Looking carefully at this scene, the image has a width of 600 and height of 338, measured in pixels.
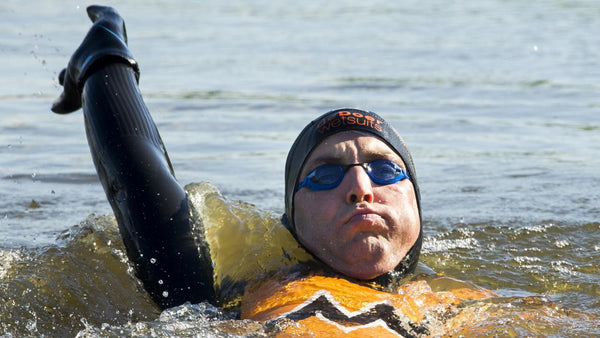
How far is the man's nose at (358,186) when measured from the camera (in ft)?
13.0

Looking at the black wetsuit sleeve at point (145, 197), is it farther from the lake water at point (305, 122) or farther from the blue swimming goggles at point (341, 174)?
the blue swimming goggles at point (341, 174)

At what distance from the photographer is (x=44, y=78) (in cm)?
1101

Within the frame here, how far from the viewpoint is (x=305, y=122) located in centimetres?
936

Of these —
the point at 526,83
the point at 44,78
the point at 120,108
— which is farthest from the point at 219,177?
the point at 526,83

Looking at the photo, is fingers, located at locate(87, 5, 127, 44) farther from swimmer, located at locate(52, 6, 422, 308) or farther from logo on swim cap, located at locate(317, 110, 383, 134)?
logo on swim cap, located at locate(317, 110, 383, 134)

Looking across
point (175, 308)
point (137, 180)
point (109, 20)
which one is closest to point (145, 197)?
point (137, 180)

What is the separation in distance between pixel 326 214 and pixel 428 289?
2.12 feet

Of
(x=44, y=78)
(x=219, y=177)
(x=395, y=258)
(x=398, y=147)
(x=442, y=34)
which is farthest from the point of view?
(x=442, y=34)

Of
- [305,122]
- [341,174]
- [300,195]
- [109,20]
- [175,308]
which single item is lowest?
[305,122]

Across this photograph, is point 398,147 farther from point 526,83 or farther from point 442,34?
point 442,34

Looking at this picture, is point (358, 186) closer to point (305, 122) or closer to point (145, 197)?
point (145, 197)

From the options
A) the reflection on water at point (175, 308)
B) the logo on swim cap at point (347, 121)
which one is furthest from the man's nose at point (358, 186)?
the reflection on water at point (175, 308)

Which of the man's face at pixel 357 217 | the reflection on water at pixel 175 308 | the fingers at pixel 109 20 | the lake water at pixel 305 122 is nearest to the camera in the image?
the reflection on water at pixel 175 308

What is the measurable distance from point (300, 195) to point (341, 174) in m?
0.27
